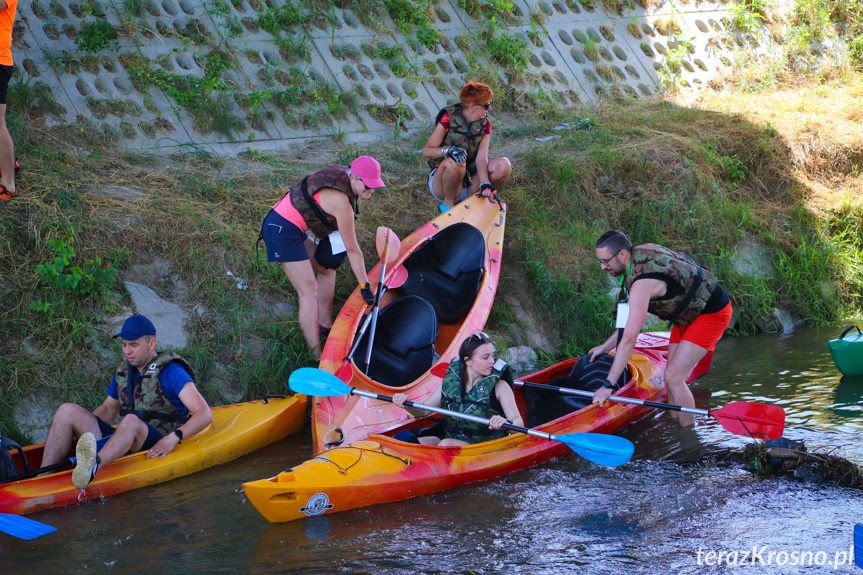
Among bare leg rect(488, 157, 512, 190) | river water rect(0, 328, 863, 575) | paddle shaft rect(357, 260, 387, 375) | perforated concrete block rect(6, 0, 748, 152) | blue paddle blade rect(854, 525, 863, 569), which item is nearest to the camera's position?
blue paddle blade rect(854, 525, 863, 569)

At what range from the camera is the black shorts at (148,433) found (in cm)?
435

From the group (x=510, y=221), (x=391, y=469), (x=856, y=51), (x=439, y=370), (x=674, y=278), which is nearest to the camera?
(x=391, y=469)

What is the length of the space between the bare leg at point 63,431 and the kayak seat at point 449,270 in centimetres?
257

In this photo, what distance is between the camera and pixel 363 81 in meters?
8.93

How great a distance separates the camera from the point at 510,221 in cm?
739

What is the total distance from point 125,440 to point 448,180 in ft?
11.5

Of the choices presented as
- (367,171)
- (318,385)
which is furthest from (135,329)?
(367,171)

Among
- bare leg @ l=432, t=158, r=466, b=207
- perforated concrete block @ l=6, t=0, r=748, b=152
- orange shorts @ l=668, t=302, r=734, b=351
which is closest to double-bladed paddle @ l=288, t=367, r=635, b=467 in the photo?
orange shorts @ l=668, t=302, r=734, b=351

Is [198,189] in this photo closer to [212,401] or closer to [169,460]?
[212,401]

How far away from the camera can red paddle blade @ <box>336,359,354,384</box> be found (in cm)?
480

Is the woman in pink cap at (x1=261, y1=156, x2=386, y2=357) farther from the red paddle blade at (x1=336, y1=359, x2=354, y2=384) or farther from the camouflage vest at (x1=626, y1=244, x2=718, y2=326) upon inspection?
the camouflage vest at (x1=626, y1=244, x2=718, y2=326)

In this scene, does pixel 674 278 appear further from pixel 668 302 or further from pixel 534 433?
pixel 534 433

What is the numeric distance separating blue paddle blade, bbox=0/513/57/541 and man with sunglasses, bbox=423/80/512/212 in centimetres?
418

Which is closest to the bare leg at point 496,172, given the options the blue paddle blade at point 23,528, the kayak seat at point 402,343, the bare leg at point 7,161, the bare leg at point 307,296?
the kayak seat at point 402,343
